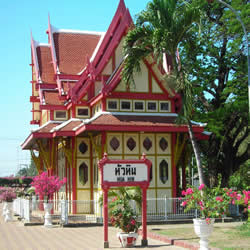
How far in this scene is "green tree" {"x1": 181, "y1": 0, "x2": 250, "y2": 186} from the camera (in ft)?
90.8

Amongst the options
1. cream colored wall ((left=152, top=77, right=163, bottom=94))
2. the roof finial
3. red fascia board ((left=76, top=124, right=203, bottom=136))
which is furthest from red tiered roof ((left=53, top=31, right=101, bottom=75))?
red fascia board ((left=76, top=124, right=203, bottom=136))

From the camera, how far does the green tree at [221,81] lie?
90.8 feet

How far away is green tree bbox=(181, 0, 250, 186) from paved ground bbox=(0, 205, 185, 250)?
11505 mm

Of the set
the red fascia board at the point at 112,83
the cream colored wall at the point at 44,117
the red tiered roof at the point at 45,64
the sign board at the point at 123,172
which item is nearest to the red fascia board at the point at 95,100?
the red fascia board at the point at 112,83

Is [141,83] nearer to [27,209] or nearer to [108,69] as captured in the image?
[108,69]

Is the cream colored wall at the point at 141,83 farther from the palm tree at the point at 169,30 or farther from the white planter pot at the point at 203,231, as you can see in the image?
the white planter pot at the point at 203,231

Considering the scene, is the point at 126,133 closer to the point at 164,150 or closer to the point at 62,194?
the point at 164,150

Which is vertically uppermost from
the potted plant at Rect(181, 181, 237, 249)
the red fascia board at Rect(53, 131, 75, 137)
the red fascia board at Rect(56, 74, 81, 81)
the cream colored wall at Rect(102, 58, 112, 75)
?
the red fascia board at Rect(56, 74, 81, 81)

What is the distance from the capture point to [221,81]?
30.7m

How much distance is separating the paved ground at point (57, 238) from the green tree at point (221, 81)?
453 inches

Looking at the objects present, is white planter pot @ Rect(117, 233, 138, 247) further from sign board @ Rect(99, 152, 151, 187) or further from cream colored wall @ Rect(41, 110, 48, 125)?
cream colored wall @ Rect(41, 110, 48, 125)

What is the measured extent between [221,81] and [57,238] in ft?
57.1

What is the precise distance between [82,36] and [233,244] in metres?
22.9

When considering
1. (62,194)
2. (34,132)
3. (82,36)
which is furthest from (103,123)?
(82,36)
